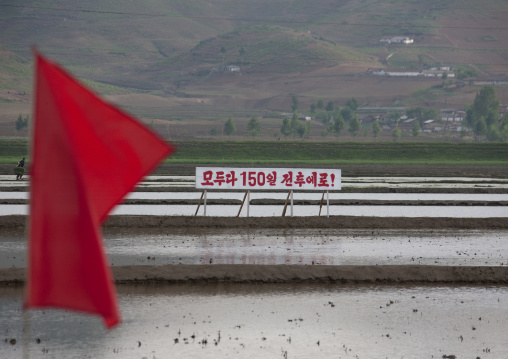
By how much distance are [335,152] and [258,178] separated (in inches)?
3647

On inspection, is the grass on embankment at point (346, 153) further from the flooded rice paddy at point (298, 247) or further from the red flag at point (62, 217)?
the red flag at point (62, 217)

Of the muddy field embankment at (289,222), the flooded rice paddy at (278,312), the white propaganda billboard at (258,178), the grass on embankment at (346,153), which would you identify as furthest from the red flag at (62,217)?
the grass on embankment at (346,153)

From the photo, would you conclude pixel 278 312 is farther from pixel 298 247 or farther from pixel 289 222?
pixel 289 222

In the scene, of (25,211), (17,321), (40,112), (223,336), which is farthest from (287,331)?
(25,211)

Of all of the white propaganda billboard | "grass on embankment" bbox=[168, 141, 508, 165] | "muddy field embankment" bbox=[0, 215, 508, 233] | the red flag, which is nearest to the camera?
the red flag

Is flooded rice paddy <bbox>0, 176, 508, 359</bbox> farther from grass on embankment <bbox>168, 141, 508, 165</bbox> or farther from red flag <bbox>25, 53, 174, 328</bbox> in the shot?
grass on embankment <bbox>168, 141, 508, 165</bbox>

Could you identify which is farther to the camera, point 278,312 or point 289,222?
point 289,222

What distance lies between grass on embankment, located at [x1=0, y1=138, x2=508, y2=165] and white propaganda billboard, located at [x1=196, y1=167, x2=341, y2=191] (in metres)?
77.9

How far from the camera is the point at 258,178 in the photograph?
34.2 metres

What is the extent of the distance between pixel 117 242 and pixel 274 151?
98807mm

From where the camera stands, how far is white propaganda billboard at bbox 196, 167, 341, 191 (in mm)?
34062


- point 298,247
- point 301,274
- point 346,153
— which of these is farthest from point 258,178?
point 346,153

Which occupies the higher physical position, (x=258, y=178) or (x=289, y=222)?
(x=258, y=178)

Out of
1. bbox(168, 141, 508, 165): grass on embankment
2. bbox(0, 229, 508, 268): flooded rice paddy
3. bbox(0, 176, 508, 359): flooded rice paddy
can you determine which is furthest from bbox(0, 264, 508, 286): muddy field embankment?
bbox(168, 141, 508, 165): grass on embankment
